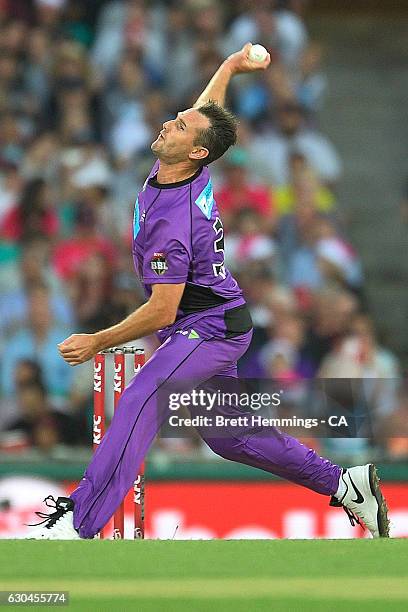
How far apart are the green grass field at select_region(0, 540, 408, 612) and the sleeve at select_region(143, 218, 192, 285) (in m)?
1.05

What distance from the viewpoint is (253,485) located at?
7.75 meters

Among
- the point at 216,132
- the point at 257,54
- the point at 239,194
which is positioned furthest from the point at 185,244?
the point at 239,194

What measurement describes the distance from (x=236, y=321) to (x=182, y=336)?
254mm

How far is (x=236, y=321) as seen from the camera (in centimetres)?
539

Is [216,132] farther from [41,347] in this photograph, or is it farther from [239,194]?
[239,194]

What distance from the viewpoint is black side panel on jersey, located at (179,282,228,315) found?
210 inches

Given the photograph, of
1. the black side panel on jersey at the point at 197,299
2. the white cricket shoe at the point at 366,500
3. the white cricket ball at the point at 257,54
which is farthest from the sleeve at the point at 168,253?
the white cricket ball at the point at 257,54

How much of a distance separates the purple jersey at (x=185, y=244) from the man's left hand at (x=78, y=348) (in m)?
0.35

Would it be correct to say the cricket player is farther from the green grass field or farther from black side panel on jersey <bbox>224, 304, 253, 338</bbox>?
the green grass field

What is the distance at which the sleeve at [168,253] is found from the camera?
5105 millimetres

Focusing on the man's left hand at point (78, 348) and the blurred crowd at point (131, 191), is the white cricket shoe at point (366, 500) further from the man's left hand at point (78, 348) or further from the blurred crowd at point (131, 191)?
the blurred crowd at point (131, 191)

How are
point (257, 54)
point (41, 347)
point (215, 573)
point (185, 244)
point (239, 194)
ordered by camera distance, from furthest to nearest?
point (239, 194)
point (41, 347)
point (257, 54)
point (185, 244)
point (215, 573)

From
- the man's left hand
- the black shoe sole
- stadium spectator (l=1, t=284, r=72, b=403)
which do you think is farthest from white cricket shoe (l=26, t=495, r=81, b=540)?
stadium spectator (l=1, t=284, r=72, b=403)

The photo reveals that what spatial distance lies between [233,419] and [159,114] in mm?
5065
